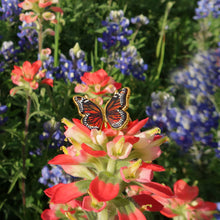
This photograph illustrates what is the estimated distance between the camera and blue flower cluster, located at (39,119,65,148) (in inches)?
74.6

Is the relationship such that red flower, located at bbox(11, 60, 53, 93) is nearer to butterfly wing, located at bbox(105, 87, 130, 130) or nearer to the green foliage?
the green foliage

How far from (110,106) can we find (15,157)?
153 centimetres

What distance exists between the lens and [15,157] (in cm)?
215

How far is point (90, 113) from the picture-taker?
0.83 metres

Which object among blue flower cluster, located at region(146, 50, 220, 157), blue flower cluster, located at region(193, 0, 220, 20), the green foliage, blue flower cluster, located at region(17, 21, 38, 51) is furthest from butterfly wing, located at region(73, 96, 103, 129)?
blue flower cluster, located at region(193, 0, 220, 20)

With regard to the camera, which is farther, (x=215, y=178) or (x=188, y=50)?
(x=188, y=50)

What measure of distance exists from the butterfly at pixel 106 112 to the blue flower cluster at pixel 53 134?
1.08 m

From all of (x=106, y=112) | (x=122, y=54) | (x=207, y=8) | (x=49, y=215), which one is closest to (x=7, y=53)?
(x=122, y=54)

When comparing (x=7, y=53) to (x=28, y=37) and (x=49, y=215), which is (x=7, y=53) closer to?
(x=28, y=37)

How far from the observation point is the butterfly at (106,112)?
2.63 feet

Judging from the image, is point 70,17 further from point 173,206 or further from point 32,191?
point 173,206

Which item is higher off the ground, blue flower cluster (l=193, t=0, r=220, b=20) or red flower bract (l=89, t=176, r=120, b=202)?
red flower bract (l=89, t=176, r=120, b=202)

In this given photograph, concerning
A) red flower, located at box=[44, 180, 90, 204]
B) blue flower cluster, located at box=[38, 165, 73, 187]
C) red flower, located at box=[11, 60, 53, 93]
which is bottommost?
blue flower cluster, located at box=[38, 165, 73, 187]

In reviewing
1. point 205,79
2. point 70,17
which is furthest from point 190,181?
point 70,17
